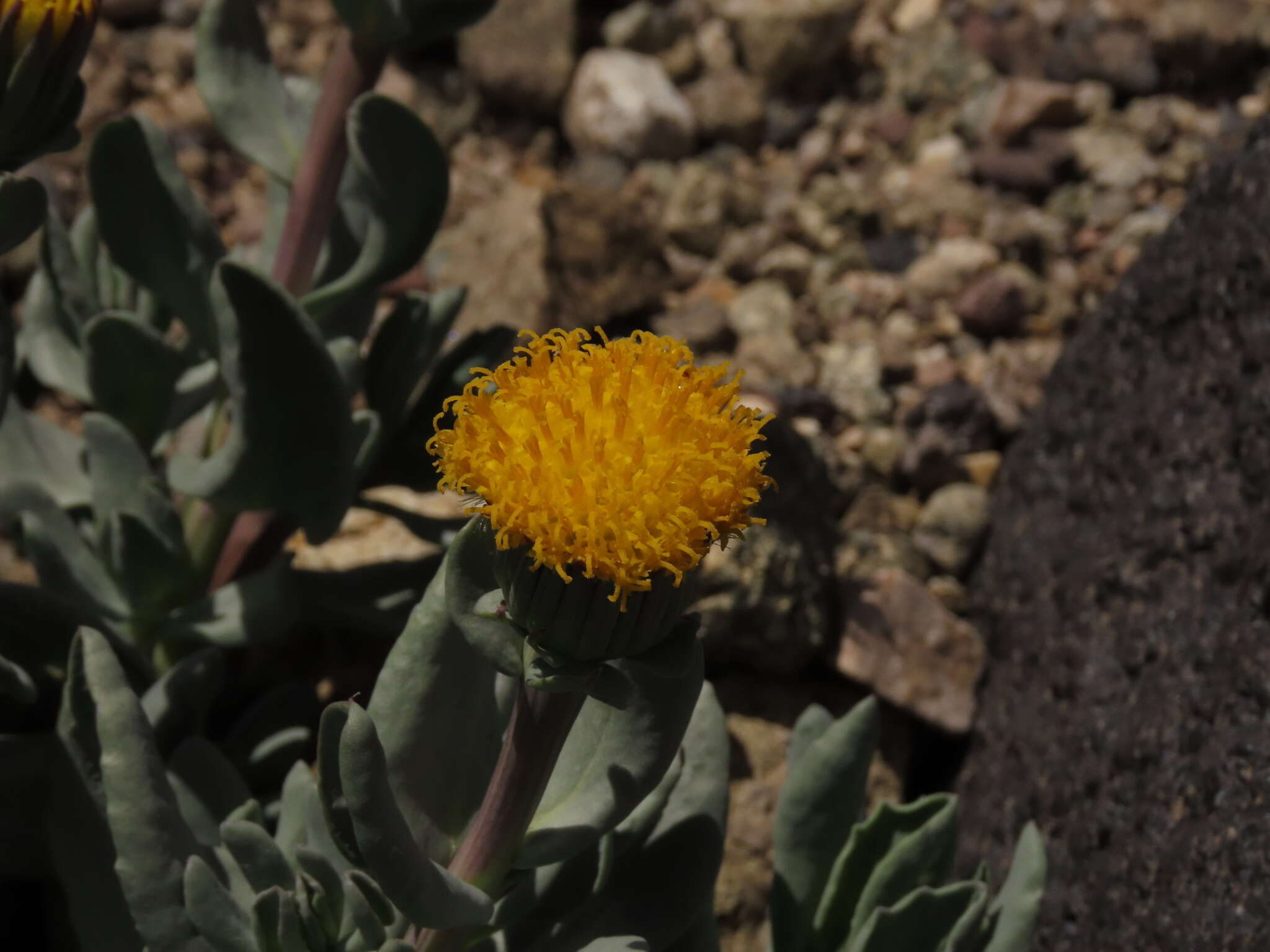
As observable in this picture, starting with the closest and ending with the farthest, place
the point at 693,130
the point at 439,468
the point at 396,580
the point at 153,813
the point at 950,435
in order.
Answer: the point at 439,468
the point at 153,813
the point at 396,580
the point at 950,435
the point at 693,130

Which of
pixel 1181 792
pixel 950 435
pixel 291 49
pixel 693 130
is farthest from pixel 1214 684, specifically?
pixel 291 49

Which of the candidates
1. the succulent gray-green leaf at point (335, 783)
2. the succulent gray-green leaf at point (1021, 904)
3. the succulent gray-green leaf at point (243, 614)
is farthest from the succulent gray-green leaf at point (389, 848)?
the succulent gray-green leaf at point (1021, 904)

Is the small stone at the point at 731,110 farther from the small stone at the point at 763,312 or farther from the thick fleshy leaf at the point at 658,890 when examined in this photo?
the thick fleshy leaf at the point at 658,890

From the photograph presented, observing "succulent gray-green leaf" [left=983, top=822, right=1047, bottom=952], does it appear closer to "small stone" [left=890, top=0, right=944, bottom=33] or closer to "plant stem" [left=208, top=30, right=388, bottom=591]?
"plant stem" [left=208, top=30, right=388, bottom=591]

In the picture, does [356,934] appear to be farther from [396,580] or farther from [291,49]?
[291,49]

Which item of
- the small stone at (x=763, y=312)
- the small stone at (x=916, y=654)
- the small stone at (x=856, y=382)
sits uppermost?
the small stone at (x=763, y=312)

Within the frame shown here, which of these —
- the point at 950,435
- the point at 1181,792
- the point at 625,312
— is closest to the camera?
the point at 1181,792

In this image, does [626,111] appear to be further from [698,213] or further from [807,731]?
[807,731]
